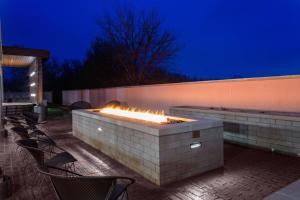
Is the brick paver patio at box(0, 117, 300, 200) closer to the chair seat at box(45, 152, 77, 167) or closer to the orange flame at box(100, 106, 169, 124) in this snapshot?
the chair seat at box(45, 152, 77, 167)

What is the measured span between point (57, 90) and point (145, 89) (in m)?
15.6

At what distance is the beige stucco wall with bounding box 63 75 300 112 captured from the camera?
5.06m

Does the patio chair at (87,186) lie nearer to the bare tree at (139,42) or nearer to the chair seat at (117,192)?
the chair seat at (117,192)

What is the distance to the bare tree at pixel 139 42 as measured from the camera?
49.3ft

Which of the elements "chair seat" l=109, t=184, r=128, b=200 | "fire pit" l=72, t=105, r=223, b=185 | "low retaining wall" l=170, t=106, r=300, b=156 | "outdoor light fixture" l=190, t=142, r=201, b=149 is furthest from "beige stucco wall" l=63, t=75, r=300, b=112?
"chair seat" l=109, t=184, r=128, b=200

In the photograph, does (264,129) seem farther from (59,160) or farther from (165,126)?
(59,160)

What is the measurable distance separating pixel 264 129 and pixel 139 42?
11.9m

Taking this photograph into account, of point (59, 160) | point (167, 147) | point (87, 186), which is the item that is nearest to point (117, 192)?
point (87, 186)

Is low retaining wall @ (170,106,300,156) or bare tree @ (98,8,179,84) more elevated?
bare tree @ (98,8,179,84)

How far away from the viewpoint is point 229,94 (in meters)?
6.32

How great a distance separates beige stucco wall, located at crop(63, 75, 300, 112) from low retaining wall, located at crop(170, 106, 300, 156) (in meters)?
0.69

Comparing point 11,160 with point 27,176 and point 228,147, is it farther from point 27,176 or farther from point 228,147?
point 228,147

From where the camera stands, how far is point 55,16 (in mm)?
52281

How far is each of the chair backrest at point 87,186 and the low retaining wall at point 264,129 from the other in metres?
3.81
